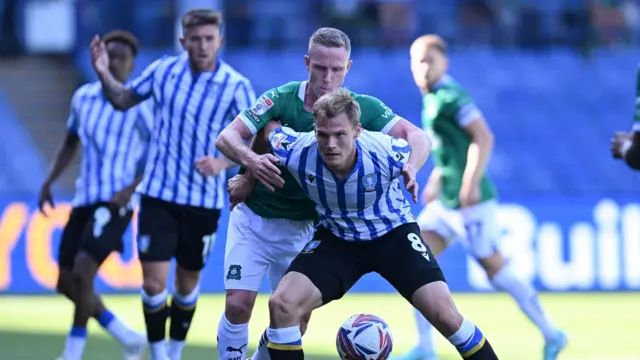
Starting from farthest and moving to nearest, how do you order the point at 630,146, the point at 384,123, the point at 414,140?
the point at 384,123 < the point at 414,140 < the point at 630,146

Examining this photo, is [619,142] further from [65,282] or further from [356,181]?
[65,282]

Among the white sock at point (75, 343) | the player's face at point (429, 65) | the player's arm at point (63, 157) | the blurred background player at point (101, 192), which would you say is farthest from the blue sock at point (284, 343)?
the player's arm at point (63, 157)

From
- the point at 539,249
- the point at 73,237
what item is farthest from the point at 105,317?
the point at 539,249

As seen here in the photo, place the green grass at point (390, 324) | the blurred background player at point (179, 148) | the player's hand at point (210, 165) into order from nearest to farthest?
the player's hand at point (210, 165), the blurred background player at point (179, 148), the green grass at point (390, 324)

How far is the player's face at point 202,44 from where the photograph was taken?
7.20 meters

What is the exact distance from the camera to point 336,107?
5.50 m

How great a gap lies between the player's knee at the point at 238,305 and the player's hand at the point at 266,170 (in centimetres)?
81

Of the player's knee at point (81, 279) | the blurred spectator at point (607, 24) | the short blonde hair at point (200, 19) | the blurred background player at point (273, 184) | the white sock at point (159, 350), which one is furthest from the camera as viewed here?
the blurred spectator at point (607, 24)

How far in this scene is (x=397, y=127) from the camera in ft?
20.0

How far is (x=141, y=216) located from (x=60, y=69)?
13.2m

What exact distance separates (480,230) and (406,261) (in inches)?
110

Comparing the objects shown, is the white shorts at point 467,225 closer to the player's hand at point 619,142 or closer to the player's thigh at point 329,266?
the player's thigh at point 329,266

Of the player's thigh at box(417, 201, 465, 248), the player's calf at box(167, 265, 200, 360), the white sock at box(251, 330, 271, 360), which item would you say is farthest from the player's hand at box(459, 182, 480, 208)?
the white sock at box(251, 330, 271, 360)

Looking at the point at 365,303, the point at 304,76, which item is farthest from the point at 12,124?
the point at 365,303
